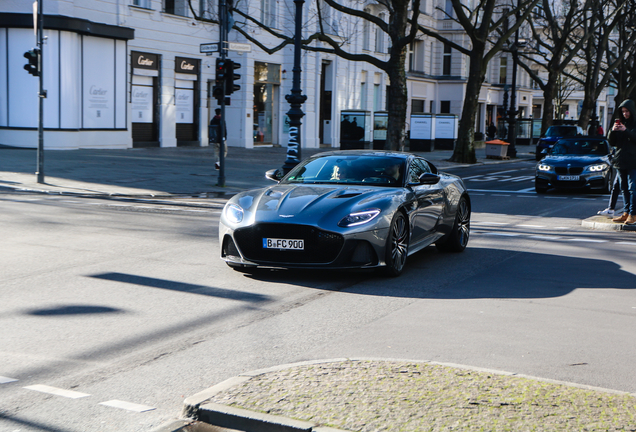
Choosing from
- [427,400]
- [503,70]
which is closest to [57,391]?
[427,400]

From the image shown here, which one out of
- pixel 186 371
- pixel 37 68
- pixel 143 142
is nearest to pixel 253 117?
pixel 143 142

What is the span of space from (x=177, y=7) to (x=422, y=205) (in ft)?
93.8

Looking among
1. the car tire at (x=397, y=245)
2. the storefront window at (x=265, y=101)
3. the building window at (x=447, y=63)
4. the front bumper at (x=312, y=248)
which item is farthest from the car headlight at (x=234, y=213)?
the building window at (x=447, y=63)

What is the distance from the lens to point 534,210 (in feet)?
53.0

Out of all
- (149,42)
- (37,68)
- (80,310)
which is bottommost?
(80,310)

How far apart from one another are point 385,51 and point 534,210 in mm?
36130

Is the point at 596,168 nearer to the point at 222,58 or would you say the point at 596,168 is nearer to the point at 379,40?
the point at 222,58

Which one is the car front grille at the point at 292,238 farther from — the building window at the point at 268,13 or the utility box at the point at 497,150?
the utility box at the point at 497,150

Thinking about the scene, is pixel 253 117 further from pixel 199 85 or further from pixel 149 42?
pixel 149 42

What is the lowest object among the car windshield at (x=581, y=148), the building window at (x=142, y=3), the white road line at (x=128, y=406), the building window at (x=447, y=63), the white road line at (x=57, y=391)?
the white road line at (x=57, y=391)

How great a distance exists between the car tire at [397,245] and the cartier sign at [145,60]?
26.5m

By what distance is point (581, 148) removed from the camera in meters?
20.6

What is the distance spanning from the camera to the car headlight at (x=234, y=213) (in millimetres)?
8156

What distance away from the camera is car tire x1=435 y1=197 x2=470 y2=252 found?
1020 centimetres
